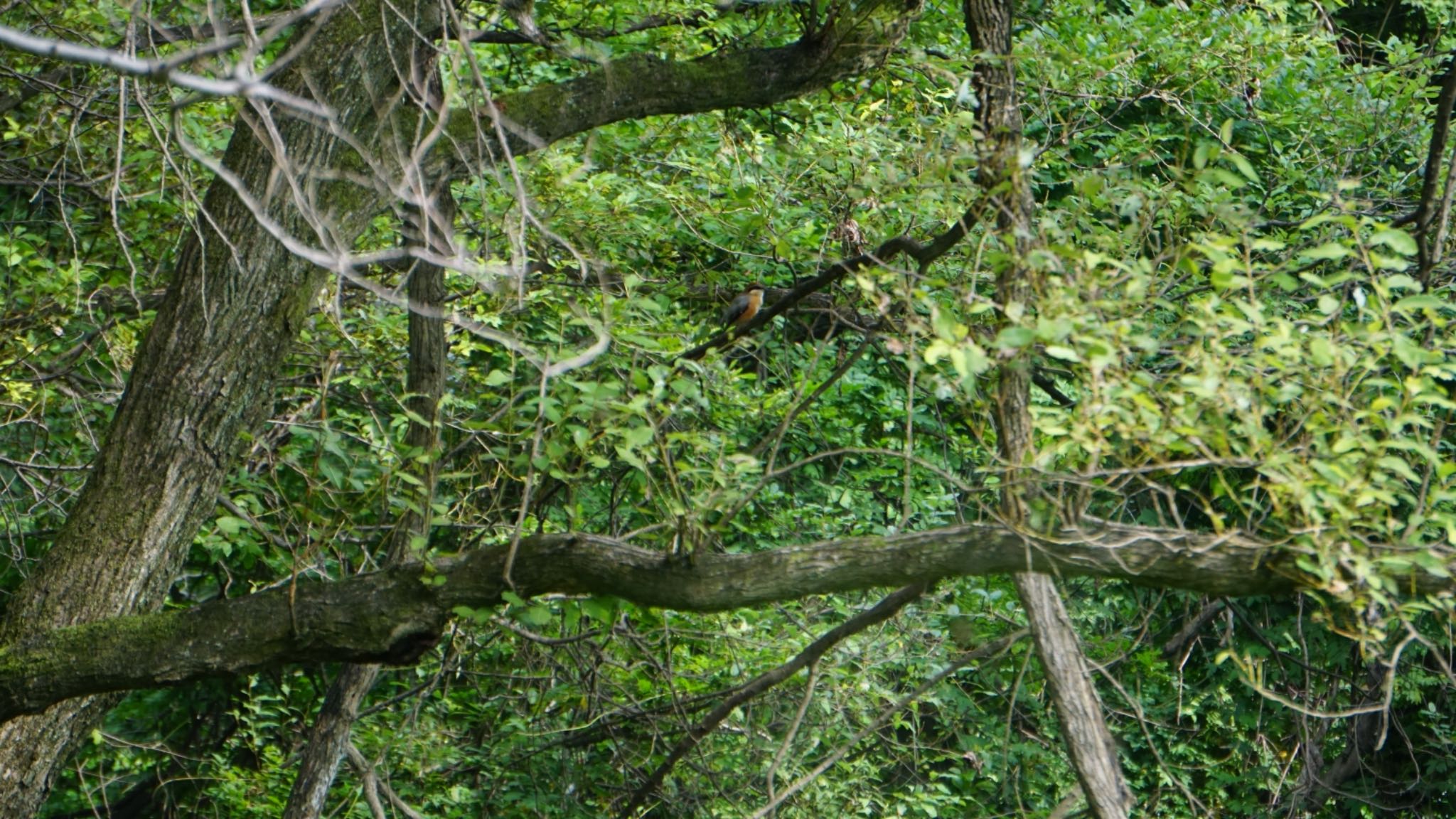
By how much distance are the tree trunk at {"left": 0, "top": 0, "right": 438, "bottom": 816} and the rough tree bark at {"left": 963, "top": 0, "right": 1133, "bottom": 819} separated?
1.69 metres

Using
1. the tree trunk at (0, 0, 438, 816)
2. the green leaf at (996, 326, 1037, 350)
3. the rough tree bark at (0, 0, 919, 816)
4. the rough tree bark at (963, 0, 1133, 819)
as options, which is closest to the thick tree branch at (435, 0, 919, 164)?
the rough tree bark at (0, 0, 919, 816)

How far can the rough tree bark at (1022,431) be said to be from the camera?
10.5 ft

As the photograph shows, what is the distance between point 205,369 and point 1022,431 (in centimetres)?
227

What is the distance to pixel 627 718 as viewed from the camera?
17.5 ft

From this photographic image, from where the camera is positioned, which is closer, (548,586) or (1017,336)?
(1017,336)

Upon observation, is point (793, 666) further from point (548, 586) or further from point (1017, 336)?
point (1017, 336)

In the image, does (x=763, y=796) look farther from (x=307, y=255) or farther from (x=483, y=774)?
(x=307, y=255)

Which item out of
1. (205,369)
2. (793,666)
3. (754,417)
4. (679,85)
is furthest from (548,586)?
(754,417)

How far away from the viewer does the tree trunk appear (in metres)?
4.12

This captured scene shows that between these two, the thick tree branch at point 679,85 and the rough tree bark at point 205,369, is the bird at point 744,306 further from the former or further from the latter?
the rough tree bark at point 205,369

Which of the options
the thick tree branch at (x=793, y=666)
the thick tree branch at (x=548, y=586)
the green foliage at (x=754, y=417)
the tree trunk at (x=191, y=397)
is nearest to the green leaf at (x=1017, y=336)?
the green foliage at (x=754, y=417)

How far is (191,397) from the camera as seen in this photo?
13.5ft

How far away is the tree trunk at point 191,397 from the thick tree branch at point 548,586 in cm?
29

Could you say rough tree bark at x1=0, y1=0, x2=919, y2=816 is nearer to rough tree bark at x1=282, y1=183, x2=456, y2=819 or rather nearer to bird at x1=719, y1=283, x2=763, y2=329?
rough tree bark at x1=282, y1=183, x2=456, y2=819
